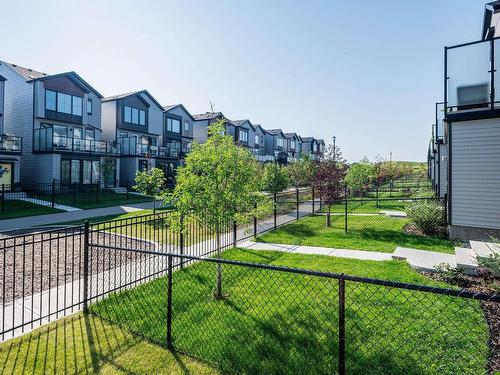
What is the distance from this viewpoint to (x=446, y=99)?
9.98 m

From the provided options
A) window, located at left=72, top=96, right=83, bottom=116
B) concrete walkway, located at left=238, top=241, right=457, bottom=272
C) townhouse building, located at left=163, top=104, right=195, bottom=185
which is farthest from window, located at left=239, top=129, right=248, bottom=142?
concrete walkway, located at left=238, top=241, right=457, bottom=272

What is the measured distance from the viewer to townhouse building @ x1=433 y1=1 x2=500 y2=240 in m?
9.30

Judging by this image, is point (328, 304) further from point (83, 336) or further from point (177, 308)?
point (83, 336)

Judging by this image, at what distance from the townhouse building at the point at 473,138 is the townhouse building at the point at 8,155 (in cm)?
2811

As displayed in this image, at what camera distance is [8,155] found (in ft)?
78.3

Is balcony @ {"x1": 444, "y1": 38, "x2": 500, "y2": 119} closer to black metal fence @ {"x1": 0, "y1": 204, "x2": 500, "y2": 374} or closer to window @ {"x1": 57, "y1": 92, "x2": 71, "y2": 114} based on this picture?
black metal fence @ {"x1": 0, "y1": 204, "x2": 500, "y2": 374}

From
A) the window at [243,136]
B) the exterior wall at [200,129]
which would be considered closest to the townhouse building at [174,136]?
the exterior wall at [200,129]

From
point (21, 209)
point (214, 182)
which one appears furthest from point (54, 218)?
point (214, 182)

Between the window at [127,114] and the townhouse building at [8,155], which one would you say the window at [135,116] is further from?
the townhouse building at [8,155]

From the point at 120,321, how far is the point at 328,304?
11.5ft

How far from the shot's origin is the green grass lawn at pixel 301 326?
3.94 m

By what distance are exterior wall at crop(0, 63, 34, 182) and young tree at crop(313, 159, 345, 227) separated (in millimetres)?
24704

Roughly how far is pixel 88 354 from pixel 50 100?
29707mm

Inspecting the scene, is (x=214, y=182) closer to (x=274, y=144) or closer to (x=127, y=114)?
(x=127, y=114)
